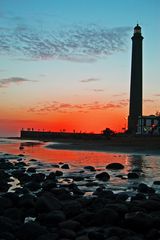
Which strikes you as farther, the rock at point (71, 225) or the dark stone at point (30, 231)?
the rock at point (71, 225)

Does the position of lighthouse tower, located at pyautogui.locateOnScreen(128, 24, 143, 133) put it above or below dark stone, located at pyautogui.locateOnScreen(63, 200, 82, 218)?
above

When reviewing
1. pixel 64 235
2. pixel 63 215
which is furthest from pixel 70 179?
pixel 64 235

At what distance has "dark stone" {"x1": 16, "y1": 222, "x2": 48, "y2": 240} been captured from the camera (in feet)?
29.2

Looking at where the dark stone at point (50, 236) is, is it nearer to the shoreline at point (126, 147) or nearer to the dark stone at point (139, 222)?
the dark stone at point (139, 222)

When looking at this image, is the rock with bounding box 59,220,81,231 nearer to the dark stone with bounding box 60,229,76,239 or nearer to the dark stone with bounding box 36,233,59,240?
the dark stone with bounding box 60,229,76,239

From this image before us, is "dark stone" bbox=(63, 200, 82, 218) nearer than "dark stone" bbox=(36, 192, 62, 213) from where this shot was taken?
Yes

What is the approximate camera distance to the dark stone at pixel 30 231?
29.2 ft

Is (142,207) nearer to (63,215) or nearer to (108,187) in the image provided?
(63,215)

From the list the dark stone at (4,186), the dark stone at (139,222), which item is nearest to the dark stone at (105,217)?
the dark stone at (139,222)

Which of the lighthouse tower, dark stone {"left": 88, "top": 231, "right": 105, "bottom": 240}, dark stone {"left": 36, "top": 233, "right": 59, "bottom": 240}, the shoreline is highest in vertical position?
the lighthouse tower

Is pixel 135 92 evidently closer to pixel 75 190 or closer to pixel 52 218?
pixel 75 190

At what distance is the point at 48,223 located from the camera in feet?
33.8

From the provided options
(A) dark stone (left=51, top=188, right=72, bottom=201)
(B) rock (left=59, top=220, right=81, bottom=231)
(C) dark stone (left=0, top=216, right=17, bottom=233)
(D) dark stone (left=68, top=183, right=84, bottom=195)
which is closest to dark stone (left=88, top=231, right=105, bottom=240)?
(B) rock (left=59, top=220, right=81, bottom=231)

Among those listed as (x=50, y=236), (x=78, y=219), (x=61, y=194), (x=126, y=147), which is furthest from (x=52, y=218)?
(x=126, y=147)
